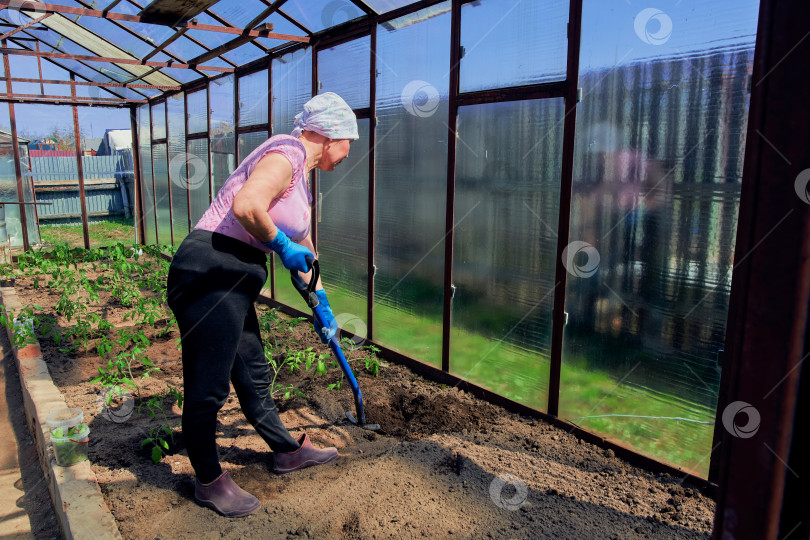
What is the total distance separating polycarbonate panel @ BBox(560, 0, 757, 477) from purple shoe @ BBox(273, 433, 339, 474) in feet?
4.91

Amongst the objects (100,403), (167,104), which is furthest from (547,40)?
(167,104)

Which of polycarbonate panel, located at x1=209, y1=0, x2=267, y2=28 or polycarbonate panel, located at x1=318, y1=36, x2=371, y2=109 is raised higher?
polycarbonate panel, located at x1=209, y1=0, x2=267, y2=28

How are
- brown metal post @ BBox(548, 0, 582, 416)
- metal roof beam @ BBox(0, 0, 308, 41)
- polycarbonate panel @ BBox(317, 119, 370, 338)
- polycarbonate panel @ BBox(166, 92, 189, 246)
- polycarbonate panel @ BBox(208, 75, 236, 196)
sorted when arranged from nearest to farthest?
brown metal post @ BBox(548, 0, 582, 416) < metal roof beam @ BBox(0, 0, 308, 41) < polycarbonate panel @ BBox(317, 119, 370, 338) < polycarbonate panel @ BBox(208, 75, 236, 196) < polycarbonate panel @ BBox(166, 92, 189, 246)

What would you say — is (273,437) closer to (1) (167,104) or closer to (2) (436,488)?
(2) (436,488)

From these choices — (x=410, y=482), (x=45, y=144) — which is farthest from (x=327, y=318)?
(x=45, y=144)

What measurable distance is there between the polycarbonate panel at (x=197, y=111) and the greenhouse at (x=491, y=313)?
127 inches

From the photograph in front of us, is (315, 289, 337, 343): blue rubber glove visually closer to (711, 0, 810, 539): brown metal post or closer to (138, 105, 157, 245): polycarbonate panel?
(711, 0, 810, 539): brown metal post

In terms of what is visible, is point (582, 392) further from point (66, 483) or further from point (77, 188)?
point (77, 188)

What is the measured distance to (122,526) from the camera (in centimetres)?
239

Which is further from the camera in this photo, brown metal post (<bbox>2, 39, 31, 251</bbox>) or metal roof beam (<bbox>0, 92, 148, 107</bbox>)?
brown metal post (<bbox>2, 39, 31, 251</bbox>)

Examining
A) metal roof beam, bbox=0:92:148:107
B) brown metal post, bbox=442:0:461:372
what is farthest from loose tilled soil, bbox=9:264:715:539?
metal roof beam, bbox=0:92:148:107

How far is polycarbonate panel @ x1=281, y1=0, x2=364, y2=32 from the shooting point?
15.2 ft

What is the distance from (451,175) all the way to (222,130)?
470cm

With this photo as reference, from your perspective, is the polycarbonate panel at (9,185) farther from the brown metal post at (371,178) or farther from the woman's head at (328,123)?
the woman's head at (328,123)
